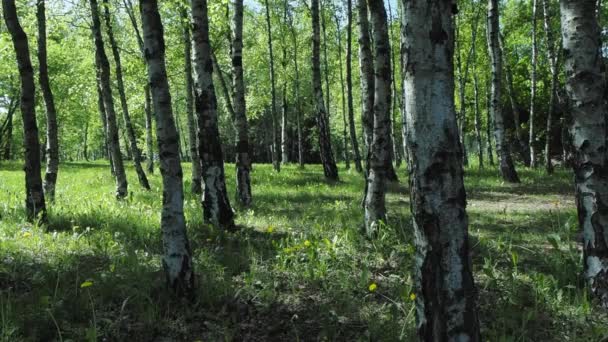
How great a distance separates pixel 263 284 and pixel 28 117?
17.4ft

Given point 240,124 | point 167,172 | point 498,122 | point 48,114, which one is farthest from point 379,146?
point 498,122

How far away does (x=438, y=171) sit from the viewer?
107 inches

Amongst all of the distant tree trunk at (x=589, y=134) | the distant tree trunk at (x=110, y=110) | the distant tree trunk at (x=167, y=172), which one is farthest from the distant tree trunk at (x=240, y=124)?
the distant tree trunk at (x=589, y=134)

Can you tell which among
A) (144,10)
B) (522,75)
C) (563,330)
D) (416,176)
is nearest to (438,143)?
(416,176)

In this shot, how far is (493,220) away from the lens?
883cm

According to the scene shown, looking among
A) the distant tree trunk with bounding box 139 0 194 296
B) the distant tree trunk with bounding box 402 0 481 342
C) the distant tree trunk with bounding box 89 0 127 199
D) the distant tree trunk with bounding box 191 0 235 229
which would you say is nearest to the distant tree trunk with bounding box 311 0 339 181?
the distant tree trunk with bounding box 89 0 127 199

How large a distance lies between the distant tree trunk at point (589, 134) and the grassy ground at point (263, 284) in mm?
355

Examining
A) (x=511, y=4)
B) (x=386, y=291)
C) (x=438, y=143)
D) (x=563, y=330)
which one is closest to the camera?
(x=438, y=143)

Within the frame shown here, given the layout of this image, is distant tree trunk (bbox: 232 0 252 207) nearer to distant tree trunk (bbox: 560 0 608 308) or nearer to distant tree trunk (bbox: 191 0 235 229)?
distant tree trunk (bbox: 191 0 235 229)

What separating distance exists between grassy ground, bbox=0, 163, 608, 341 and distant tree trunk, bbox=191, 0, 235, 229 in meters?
0.43

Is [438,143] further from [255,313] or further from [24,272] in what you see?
[24,272]

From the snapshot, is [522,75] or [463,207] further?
[522,75]

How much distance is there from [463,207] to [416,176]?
0.33 m

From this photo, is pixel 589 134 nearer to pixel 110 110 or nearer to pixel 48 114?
pixel 48 114
